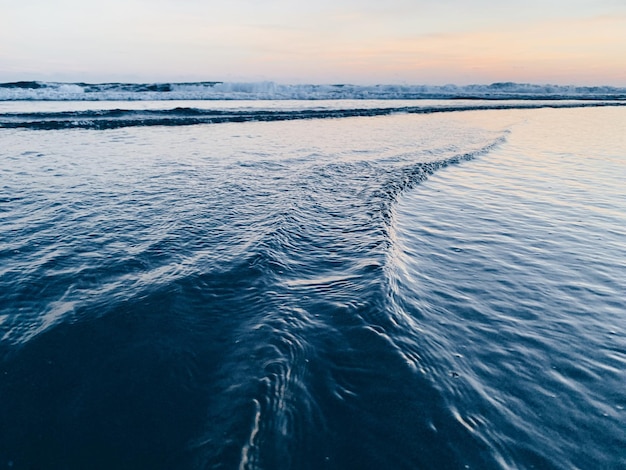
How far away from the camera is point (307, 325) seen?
14.1 ft

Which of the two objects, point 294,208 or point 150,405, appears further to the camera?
point 294,208

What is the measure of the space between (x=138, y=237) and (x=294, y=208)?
338 centimetres

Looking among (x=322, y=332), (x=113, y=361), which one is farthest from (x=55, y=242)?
(x=322, y=332)

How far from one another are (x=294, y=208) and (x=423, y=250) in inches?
127

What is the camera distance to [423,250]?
6570mm

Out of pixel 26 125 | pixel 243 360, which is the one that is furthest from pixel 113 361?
pixel 26 125

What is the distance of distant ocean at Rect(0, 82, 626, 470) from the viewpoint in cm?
290

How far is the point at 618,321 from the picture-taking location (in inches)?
180

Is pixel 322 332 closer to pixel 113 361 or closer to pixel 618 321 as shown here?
pixel 113 361

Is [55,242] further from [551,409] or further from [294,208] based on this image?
[551,409]

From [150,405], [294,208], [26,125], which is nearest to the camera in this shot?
[150,405]

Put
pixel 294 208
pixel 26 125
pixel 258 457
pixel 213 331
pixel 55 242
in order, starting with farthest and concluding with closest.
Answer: pixel 26 125 → pixel 294 208 → pixel 55 242 → pixel 213 331 → pixel 258 457

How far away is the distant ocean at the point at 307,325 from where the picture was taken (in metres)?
2.90

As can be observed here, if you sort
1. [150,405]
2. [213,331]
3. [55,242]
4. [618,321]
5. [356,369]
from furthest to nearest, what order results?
[55,242] < [618,321] < [213,331] < [356,369] < [150,405]
